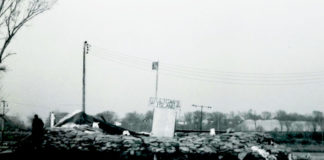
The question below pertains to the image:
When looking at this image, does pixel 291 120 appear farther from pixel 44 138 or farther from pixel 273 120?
pixel 44 138

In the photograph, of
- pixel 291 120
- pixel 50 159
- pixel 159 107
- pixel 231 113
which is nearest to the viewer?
pixel 50 159

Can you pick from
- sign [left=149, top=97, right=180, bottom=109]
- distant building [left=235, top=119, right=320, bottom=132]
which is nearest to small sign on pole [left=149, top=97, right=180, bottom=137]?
sign [left=149, top=97, right=180, bottom=109]

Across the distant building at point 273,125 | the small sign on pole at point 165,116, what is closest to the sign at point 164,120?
the small sign on pole at point 165,116

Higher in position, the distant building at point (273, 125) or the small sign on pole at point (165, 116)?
the small sign on pole at point (165, 116)

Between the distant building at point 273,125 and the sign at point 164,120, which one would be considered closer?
the sign at point 164,120

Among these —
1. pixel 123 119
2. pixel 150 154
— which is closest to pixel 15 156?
pixel 150 154

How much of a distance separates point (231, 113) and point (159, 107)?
108653mm

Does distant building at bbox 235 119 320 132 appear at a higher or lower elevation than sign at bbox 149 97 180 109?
lower

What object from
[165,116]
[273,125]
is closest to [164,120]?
[165,116]

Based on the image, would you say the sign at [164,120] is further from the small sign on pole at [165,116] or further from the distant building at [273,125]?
the distant building at [273,125]

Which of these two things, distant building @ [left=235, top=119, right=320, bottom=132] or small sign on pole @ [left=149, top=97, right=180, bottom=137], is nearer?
small sign on pole @ [left=149, top=97, right=180, bottom=137]

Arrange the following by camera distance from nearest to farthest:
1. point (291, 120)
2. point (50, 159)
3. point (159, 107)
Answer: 1. point (50, 159)
2. point (159, 107)
3. point (291, 120)

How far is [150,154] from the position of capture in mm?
10508

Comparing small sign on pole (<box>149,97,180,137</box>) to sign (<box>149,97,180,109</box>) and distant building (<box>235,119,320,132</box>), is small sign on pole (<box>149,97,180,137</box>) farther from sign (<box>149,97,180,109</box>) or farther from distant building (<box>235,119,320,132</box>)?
distant building (<box>235,119,320,132</box>)
